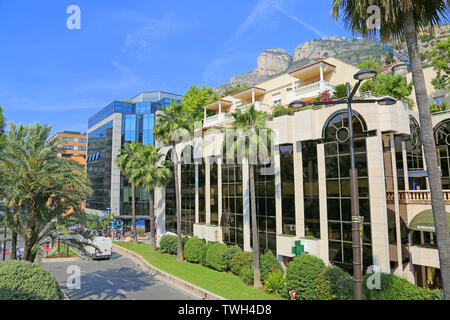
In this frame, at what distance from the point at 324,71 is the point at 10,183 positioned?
2875 cm

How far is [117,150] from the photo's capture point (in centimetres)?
6450

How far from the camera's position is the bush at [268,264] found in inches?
935

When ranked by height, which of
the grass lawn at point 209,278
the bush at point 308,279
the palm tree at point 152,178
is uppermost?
the palm tree at point 152,178

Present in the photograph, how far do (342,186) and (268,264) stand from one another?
826 cm

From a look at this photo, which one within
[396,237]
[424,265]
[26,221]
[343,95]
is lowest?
[424,265]

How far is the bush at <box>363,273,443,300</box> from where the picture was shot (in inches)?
616

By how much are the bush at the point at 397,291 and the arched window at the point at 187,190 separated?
24954 mm

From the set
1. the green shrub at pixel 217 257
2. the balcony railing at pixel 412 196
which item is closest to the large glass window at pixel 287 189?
the green shrub at pixel 217 257

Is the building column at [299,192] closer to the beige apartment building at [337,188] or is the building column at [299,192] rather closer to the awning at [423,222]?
the beige apartment building at [337,188]

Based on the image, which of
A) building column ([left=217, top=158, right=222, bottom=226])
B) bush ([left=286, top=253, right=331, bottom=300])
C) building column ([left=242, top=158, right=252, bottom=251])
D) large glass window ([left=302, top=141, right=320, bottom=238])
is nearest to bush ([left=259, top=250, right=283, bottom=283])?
bush ([left=286, top=253, right=331, bottom=300])

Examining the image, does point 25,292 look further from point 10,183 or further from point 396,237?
point 396,237

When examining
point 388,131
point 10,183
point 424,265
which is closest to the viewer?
point 10,183
